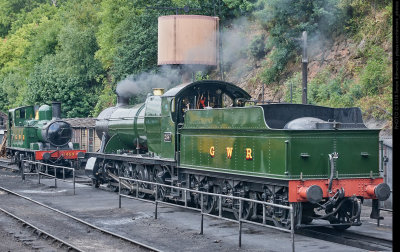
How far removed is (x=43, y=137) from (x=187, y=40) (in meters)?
8.33

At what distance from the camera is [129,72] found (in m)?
36.9

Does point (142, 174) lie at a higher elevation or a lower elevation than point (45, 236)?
higher

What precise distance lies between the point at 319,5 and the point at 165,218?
1689cm

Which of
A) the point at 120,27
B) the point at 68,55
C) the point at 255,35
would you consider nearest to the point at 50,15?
the point at 68,55

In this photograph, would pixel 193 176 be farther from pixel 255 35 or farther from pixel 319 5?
pixel 255 35

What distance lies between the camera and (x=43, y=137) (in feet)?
91.3

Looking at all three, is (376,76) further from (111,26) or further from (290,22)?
(111,26)

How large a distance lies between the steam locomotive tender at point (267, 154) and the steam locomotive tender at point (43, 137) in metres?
11.1

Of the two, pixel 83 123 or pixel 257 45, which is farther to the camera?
pixel 83 123

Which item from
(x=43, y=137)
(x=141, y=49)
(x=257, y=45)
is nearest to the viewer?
(x=43, y=137)

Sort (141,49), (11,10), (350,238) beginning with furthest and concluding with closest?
(11,10) < (141,49) < (350,238)

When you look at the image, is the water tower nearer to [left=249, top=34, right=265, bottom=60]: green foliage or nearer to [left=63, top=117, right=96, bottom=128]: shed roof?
[left=249, top=34, right=265, bottom=60]: green foliage

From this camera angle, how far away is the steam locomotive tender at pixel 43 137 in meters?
27.4

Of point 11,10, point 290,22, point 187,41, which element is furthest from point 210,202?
point 11,10
